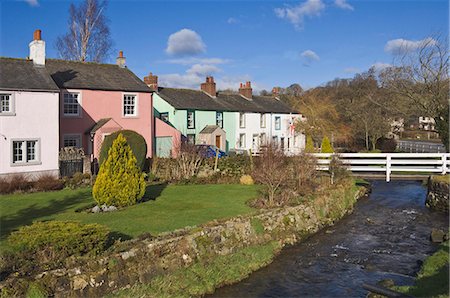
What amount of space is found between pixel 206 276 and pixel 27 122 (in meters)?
16.4

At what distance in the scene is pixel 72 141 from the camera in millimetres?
27375

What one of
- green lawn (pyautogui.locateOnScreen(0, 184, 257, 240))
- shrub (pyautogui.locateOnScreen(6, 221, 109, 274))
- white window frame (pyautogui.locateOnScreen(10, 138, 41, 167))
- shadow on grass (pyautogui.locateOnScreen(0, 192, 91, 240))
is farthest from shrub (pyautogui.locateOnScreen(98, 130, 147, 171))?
shrub (pyautogui.locateOnScreen(6, 221, 109, 274))

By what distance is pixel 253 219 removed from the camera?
14.3 meters

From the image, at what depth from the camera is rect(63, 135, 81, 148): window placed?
27078 millimetres

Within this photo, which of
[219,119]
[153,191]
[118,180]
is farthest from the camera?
[219,119]

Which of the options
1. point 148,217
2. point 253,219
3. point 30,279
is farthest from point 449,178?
point 30,279

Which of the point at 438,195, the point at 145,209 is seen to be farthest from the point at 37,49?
the point at 438,195

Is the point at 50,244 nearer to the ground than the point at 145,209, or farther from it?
farther from it

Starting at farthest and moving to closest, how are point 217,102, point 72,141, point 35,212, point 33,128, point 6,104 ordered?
point 217,102 → point 72,141 → point 33,128 → point 6,104 → point 35,212

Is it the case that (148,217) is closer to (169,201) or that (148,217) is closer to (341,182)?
(169,201)

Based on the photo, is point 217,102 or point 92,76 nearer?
point 92,76

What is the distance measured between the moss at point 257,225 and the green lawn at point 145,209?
2.94 feet

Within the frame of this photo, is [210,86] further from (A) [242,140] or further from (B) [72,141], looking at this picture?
(B) [72,141]

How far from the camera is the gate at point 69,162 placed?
938 inches
